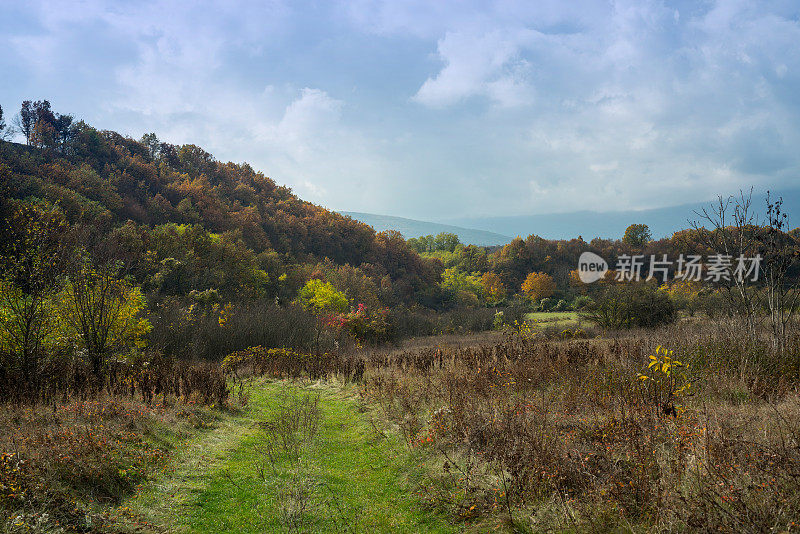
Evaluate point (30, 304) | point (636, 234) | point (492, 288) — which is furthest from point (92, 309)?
point (636, 234)

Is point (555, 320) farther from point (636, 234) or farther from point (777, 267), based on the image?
point (636, 234)

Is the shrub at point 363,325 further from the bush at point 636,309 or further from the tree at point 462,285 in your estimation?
the tree at point 462,285

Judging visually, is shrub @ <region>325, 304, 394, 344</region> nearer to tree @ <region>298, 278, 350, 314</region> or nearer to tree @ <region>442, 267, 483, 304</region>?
tree @ <region>298, 278, 350, 314</region>

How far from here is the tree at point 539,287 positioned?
68438mm

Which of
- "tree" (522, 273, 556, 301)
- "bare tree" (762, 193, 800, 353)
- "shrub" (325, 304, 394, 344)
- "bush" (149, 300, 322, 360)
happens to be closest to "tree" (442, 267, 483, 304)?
"tree" (522, 273, 556, 301)

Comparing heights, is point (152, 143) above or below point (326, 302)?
above

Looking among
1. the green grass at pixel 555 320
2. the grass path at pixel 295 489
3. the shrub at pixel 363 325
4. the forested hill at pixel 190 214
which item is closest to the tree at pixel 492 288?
the forested hill at pixel 190 214

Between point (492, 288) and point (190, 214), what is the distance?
51.6 metres

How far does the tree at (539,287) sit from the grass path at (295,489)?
65066 millimetres

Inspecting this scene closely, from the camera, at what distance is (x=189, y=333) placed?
68.1 ft

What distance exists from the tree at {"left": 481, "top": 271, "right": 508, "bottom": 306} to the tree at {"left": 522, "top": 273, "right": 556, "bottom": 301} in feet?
20.0

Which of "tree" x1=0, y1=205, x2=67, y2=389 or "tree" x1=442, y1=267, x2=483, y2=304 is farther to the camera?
"tree" x1=442, y1=267, x2=483, y2=304

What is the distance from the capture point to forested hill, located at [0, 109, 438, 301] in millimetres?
39188

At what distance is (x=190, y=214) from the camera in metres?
58.3
